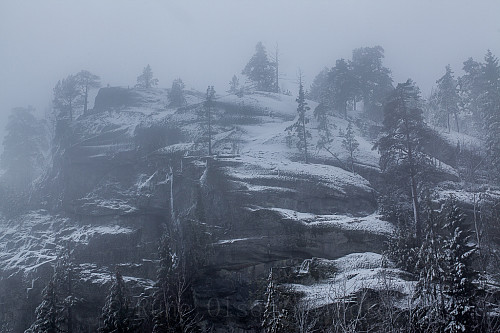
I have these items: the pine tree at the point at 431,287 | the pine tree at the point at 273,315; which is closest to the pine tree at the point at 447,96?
the pine tree at the point at 431,287

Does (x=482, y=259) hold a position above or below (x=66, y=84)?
below

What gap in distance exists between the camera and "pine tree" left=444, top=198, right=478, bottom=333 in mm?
25516

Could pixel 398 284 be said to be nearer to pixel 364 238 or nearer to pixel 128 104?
pixel 364 238

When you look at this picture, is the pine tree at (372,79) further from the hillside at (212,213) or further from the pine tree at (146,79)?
the pine tree at (146,79)

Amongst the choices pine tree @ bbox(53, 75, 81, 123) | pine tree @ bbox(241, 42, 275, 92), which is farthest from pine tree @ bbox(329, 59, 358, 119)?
pine tree @ bbox(53, 75, 81, 123)

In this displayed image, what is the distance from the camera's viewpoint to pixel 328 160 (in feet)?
175

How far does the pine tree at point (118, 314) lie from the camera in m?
31.5

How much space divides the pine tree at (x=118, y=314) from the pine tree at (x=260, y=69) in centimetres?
5699

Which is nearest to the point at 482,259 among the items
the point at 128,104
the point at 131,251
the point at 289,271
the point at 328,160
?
the point at 289,271

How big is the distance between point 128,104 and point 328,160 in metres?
38.0

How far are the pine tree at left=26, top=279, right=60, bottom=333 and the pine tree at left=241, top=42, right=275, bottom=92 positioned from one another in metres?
57.5

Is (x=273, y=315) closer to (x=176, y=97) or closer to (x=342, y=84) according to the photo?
(x=342, y=84)

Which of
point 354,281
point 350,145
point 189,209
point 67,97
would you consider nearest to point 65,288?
point 189,209

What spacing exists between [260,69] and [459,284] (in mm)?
64104
